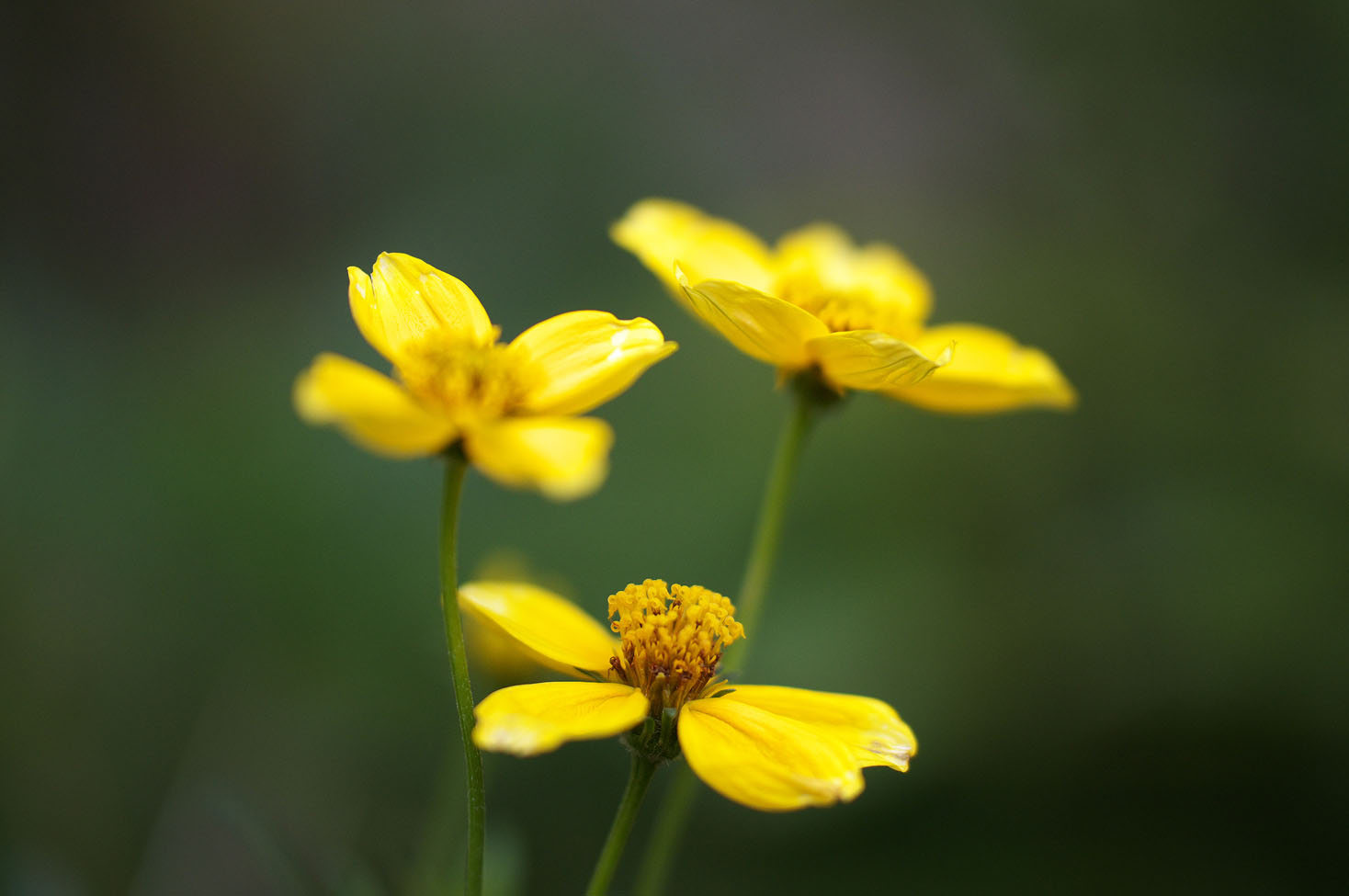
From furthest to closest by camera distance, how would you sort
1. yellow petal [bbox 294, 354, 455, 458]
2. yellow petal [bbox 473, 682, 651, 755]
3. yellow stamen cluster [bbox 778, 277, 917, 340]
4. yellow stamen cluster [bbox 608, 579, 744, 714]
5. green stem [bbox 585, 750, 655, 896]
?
yellow stamen cluster [bbox 778, 277, 917, 340] < yellow stamen cluster [bbox 608, 579, 744, 714] < green stem [bbox 585, 750, 655, 896] < yellow petal [bbox 473, 682, 651, 755] < yellow petal [bbox 294, 354, 455, 458]

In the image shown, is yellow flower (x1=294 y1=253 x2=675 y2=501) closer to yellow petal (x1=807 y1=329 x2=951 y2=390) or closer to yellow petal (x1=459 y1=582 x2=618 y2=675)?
yellow petal (x1=459 y1=582 x2=618 y2=675)

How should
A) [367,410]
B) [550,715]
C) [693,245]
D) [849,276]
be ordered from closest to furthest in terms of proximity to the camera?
1. [367,410]
2. [550,715]
3. [693,245]
4. [849,276]

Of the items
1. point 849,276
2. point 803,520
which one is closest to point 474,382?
point 849,276

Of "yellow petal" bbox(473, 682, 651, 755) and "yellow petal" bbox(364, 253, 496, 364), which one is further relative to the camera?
"yellow petal" bbox(364, 253, 496, 364)

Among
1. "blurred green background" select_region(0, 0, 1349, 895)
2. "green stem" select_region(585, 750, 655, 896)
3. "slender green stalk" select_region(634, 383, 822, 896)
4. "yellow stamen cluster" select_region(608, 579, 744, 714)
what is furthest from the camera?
"blurred green background" select_region(0, 0, 1349, 895)

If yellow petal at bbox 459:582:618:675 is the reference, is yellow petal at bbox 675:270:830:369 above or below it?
above

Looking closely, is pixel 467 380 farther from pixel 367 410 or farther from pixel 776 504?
pixel 776 504

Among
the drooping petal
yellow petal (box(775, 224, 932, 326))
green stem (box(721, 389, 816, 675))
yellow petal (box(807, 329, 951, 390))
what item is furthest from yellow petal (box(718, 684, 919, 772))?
yellow petal (box(775, 224, 932, 326))
